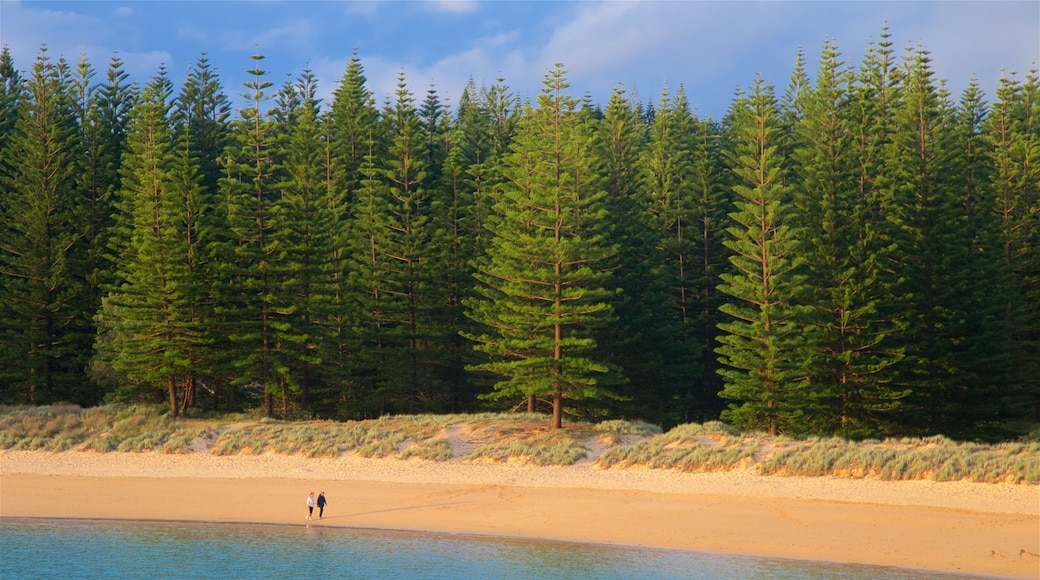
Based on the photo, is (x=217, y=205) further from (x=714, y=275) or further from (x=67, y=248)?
(x=714, y=275)

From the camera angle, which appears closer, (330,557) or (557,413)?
(330,557)

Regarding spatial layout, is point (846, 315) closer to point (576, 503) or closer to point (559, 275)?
point (559, 275)

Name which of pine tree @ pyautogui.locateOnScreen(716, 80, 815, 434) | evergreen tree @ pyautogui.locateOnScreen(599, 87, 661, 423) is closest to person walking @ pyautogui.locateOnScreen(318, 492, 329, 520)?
pine tree @ pyautogui.locateOnScreen(716, 80, 815, 434)

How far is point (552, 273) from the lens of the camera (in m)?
32.5

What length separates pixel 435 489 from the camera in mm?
24641

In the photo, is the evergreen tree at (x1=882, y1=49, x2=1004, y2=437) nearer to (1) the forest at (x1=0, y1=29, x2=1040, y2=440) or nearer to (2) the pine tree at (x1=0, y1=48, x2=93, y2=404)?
(1) the forest at (x1=0, y1=29, x2=1040, y2=440)

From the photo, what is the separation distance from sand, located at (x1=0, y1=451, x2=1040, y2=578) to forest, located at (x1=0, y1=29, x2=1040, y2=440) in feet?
23.4

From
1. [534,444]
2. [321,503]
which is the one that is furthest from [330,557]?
[534,444]

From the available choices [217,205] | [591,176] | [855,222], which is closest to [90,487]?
[217,205]

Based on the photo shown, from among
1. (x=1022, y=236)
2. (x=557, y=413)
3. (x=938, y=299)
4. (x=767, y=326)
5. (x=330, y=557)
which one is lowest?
(x=330, y=557)

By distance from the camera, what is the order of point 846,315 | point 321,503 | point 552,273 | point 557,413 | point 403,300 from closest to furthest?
1. point 321,503
2. point 557,413
3. point 552,273
4. point 846,315
5. point 403,300

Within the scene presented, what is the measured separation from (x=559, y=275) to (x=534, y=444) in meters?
6.72

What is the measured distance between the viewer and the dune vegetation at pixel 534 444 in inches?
924

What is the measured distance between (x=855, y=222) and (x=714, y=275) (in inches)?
373
